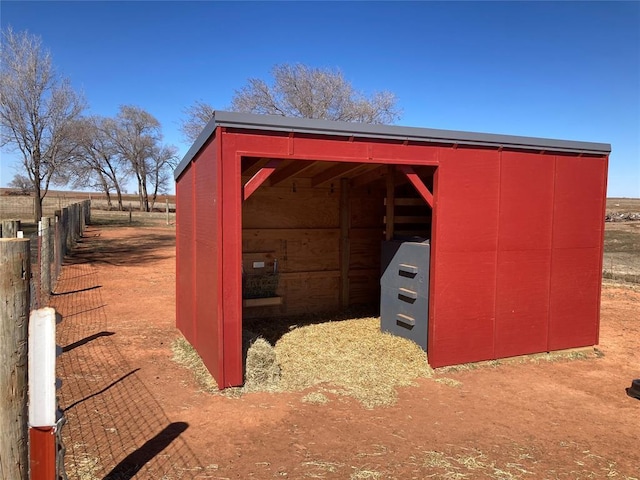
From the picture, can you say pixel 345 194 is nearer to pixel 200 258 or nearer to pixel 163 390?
pixel 200 258

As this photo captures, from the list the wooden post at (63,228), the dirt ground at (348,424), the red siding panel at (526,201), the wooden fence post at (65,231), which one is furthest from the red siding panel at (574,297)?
the wooden fence post at (65,231)

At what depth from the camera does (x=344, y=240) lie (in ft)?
31.7

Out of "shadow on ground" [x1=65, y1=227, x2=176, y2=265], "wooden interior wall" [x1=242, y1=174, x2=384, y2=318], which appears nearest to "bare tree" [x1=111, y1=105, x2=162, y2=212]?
"shadow on ground" [x1=65, y1=227, x2=176, y2=265]

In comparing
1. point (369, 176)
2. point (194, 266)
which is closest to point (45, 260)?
point (194, 266)

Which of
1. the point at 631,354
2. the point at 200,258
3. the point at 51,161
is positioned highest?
the point at 51,161

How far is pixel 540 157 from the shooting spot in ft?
23.4

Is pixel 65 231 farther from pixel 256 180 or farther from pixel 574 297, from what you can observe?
pixel 574 297

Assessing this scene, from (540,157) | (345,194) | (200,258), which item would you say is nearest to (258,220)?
→ (345,194)

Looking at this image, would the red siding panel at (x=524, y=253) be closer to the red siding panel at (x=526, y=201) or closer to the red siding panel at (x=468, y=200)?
the red siding panel at (x=526, y=201)

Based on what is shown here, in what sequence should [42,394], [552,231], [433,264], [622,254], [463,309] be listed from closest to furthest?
[42,394]
[433,264]
[463,309]
[552,231]
[622,254]

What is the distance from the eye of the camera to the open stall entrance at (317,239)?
853cm

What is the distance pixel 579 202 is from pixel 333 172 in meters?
4.10

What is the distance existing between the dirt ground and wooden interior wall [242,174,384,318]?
2.47 metres

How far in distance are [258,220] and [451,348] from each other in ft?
14.0
